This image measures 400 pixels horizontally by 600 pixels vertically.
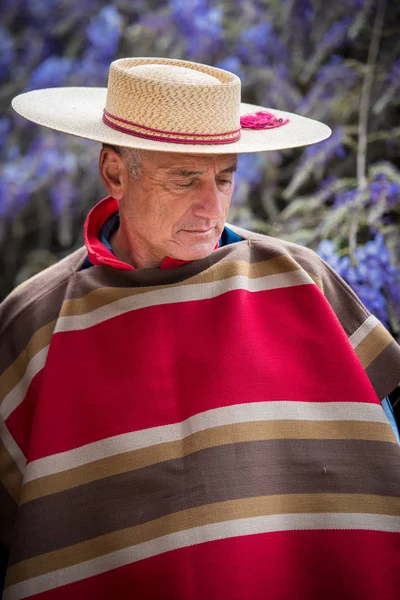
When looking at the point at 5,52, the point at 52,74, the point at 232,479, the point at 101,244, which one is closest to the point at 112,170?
the point at 101,244

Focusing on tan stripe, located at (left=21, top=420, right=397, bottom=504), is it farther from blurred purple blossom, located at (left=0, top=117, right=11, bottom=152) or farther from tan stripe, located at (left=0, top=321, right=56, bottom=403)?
blurred purple blossom, located at (left=0, top=117, right=11, bottom=152)

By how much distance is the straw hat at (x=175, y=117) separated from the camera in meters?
1.99

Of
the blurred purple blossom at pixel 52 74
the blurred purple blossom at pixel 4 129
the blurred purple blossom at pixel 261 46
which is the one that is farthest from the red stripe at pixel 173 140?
the blurred purple blossom at pixel 4 129

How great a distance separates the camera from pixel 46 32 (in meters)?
4.46

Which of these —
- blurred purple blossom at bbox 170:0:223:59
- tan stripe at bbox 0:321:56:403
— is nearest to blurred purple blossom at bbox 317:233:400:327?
tan stripe at bbox 0:321:56:403

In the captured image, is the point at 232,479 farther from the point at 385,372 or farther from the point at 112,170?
the point at 112,170

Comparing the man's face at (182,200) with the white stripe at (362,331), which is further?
the white stripe at (362,331)

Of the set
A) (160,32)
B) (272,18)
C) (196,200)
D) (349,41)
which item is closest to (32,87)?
(160,32)

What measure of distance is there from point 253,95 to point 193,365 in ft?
7.62

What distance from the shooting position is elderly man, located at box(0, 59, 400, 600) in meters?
1.99

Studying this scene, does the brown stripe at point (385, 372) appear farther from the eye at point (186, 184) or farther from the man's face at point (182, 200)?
the eye at point (186, 184)

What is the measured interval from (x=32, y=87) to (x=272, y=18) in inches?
50.8

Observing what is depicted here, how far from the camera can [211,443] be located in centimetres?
205

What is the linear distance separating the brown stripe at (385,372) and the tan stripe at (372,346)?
2 centimetres
